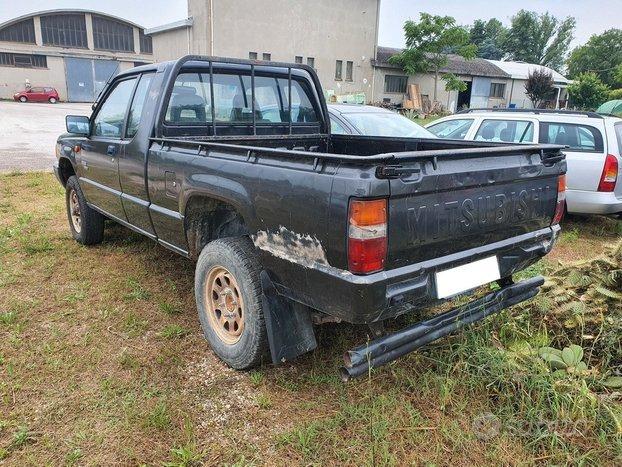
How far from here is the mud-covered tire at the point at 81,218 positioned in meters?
4.78

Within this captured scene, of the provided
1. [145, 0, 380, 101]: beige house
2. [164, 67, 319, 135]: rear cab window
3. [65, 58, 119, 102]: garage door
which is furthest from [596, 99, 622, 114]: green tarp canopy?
[65, 58, 119, 102]: garage door

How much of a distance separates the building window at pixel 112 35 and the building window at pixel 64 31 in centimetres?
114

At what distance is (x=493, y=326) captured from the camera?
3.11 meters

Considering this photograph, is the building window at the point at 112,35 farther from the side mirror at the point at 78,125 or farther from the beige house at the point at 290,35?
the side mirror at the point at 78,125

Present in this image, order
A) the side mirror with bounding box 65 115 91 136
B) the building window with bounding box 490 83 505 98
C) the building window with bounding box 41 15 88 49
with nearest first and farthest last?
1. the side mirror with bounding box 65 115 91 136
2. the building window with bounding box 490 83 505 98
3. the building window with bounding box 41 15 88 49

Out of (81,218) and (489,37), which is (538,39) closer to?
(489,37)

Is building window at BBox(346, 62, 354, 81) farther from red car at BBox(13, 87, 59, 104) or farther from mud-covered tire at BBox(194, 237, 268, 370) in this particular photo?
mud-covered tire at BBox(194, 237, 268, 370)

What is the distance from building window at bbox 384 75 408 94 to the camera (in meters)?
36.6

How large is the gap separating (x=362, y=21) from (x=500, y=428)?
36.5 meters

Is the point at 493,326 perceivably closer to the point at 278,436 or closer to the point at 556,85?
the point at 278,436

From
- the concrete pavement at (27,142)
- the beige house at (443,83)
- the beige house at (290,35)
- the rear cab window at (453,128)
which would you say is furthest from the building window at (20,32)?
the rear cab window at (453,128)

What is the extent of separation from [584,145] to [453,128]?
195cm

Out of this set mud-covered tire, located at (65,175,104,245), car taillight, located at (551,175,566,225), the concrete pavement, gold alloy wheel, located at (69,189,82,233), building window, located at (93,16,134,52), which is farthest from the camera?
building window, located at (93,16,134,52)

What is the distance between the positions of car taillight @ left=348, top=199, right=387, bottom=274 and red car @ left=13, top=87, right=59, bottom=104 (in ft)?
142
